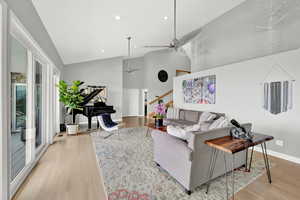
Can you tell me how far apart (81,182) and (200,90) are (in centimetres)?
456

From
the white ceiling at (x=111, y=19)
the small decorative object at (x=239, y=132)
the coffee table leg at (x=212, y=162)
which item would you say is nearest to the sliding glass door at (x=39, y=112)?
the white ceiling at (x=111, y=19)

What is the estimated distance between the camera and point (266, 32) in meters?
3.79

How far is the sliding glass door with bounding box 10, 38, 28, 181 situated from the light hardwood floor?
34 centimetres

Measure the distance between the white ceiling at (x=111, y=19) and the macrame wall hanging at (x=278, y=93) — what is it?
9.66 ft

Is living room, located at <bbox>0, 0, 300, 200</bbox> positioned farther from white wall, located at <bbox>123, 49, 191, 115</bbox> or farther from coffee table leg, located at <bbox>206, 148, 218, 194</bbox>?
white wall, located at <bbox>123, 49, 191, 115</bbox>

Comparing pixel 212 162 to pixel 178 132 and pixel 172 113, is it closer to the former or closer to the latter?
pixel 178 132

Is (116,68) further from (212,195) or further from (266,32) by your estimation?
(212,195)

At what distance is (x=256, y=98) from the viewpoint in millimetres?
3473

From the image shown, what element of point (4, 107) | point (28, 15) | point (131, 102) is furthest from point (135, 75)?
point (4, 107)

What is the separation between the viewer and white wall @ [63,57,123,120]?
6.51 meters

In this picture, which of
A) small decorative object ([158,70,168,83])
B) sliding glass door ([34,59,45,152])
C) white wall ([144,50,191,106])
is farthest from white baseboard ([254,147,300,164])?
small decorative object ([158,70,168,83])

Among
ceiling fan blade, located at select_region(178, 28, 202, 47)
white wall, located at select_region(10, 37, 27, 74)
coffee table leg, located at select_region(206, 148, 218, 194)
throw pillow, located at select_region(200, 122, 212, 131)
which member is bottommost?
coffee table leg, located at select_region(206, 148, 218, 194)

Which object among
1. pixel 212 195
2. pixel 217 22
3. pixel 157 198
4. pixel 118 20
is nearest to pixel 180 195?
pixel 157 198

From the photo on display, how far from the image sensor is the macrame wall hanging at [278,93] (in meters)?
2.92
